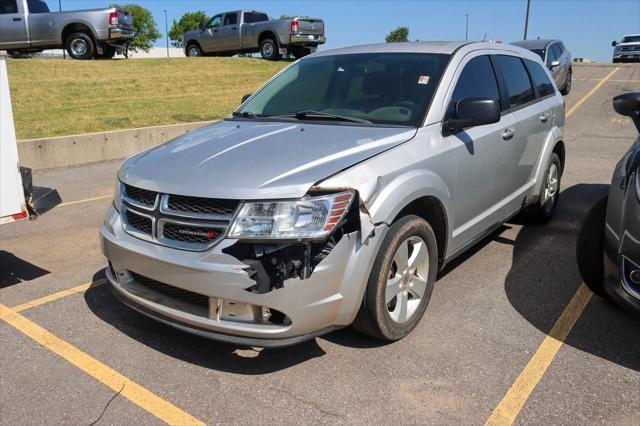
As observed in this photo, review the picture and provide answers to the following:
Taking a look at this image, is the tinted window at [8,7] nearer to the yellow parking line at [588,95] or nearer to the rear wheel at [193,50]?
the rear wheel at [193,50]

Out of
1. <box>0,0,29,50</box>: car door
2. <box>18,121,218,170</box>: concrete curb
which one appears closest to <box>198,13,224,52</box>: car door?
<box>0,0,29,50</box>: car door

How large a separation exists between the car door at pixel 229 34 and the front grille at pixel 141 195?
63.5 feet

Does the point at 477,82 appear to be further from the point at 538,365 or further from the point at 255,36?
the point at 255,36

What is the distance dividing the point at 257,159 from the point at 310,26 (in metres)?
18.4

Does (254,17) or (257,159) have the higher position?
(254,17)

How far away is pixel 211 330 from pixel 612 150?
985cm

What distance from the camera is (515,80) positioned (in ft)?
16.5

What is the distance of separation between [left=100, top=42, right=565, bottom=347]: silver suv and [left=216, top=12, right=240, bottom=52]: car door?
1807cm

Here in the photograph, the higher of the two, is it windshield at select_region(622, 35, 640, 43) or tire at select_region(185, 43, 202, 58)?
windshield at select_region(622, 35, 640, 43)

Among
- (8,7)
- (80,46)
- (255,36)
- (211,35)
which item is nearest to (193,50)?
(211,35)

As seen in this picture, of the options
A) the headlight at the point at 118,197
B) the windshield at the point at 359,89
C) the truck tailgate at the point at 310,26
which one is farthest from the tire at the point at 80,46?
the headlight at the point at 118,197

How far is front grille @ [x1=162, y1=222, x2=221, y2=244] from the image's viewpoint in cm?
290

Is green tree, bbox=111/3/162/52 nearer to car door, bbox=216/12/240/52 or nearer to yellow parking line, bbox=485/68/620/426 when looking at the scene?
car door, bbox=216/12/240/52

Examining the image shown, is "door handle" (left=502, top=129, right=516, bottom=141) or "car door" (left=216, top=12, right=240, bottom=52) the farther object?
"car door" (left=216, top=12, right=240, bottom=52)
